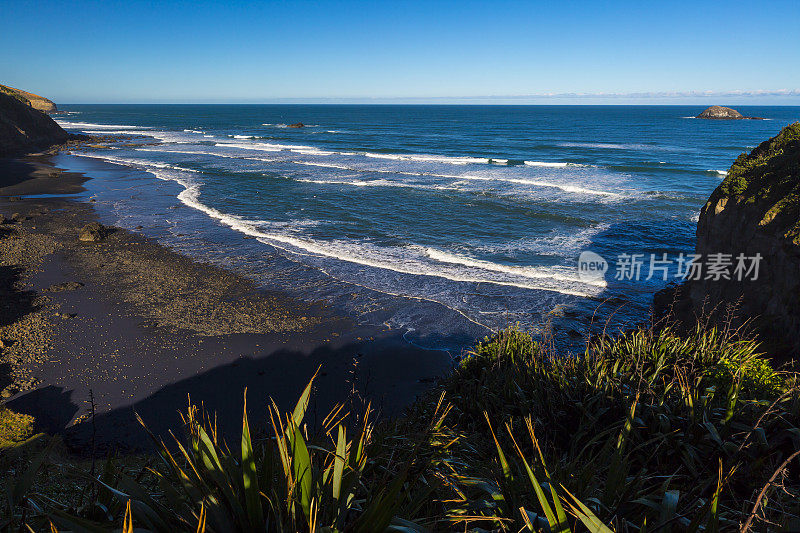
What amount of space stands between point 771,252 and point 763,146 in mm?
4592

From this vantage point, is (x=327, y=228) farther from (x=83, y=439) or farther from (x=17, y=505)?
(x=17, y=505)

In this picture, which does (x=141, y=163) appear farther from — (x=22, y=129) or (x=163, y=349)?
(x=163, y=349)

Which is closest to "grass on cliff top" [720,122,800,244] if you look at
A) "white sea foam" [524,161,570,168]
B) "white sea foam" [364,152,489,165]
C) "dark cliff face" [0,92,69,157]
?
"white sea foam" [524,161,570,168]

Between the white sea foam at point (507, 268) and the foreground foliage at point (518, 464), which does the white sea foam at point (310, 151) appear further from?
the foreground foliage at point (518, 464)

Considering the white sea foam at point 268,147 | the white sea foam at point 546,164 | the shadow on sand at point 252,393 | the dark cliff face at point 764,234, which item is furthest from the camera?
the white sea foam at point 268,147

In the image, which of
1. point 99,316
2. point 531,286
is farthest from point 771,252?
point 99,316

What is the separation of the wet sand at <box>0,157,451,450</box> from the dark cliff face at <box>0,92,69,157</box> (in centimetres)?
3831

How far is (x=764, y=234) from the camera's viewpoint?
339 inches

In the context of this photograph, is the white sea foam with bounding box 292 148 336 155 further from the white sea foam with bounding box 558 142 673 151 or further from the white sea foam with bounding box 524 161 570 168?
the white sea foam with bounding box 558 142 673 151

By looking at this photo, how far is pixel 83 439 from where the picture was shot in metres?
6.89

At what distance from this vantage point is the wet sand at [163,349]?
781 centimetres

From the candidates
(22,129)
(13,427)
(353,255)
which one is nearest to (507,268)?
(353,255)

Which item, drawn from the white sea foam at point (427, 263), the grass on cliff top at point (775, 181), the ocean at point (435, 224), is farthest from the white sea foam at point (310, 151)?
the grass on cliff top at point (775, 181)

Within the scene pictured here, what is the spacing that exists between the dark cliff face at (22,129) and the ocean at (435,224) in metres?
5.36
